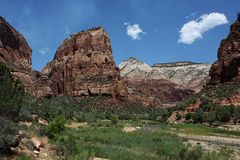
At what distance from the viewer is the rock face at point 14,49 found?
105250mm

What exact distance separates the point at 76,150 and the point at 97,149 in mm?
2034

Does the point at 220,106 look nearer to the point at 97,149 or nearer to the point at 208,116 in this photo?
the point at 208,116

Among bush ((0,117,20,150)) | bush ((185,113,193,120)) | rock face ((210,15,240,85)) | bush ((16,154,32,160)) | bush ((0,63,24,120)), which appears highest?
rock face ((210,15,240,85))

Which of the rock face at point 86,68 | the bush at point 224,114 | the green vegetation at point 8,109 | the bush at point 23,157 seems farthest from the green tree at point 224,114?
the rock face at point 86,68

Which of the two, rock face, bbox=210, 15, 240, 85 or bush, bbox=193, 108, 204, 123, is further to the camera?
rock face, bbox=210, 15, 240, 85

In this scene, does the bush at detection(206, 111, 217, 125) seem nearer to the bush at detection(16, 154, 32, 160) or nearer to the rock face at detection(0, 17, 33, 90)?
the rock face at detection(0, 17, 33, 90)

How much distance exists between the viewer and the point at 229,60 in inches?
3627

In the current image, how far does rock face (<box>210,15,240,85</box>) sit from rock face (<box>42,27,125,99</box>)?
52.2 meters

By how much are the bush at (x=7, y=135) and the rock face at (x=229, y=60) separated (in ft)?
247

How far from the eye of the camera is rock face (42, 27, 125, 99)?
5728 inches

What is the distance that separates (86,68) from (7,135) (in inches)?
5356

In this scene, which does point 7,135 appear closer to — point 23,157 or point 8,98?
point 23,157

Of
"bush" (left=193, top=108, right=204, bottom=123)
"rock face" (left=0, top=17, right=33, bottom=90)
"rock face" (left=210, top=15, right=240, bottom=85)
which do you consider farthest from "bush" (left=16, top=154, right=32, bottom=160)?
"rock face" (left=0, top=17, right=33, bottom=90)

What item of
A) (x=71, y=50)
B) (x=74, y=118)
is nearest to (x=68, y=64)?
(x=71, y=50)
